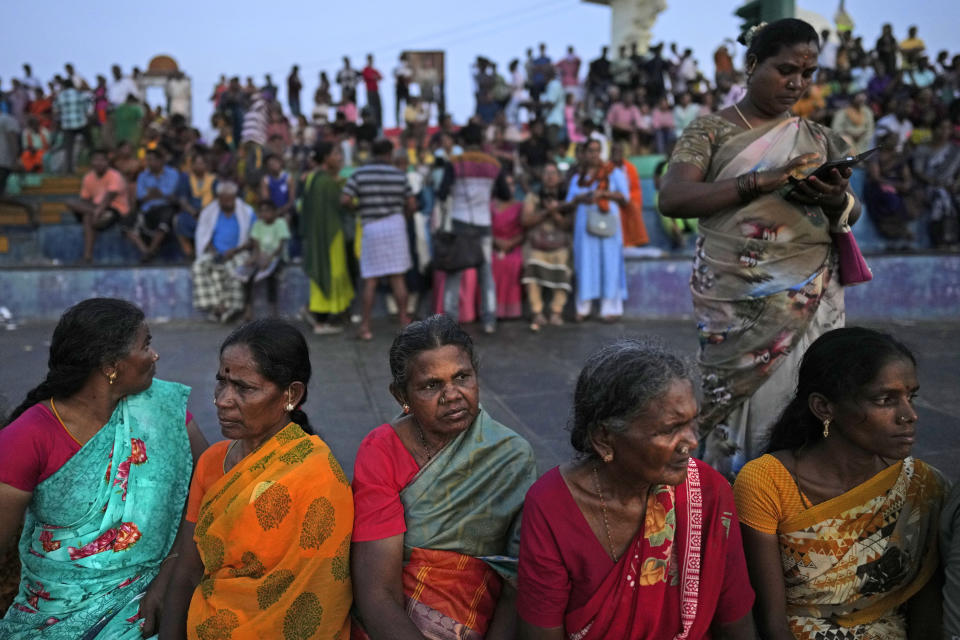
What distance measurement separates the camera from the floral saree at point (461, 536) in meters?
2.07

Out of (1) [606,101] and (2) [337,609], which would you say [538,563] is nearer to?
(2) [337,609]

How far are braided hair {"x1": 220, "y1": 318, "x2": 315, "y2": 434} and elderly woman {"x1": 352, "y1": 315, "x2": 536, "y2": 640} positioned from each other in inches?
12.7

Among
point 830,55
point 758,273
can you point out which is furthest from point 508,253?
point 830,55


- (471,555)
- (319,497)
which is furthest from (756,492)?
(319,497)

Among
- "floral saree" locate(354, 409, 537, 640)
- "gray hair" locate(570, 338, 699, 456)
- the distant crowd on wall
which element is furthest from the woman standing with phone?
"gray hair" locate(570, 338, 699, 456)

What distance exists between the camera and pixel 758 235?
2650 mm

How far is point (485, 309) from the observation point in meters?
8.06

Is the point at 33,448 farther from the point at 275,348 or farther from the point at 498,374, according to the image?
the point at 498,374

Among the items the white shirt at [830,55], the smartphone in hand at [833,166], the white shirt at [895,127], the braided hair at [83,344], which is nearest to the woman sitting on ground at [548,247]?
the smartphone in hand at [833,166]

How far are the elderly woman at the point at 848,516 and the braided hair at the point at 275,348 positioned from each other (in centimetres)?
138

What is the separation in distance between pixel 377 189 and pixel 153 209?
429 cm

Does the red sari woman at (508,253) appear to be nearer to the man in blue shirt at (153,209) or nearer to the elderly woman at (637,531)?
the man in blue shirt at (153,209)

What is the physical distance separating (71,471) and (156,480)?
0.27 metres

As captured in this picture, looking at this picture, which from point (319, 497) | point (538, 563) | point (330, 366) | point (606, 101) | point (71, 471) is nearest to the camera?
point (538, 563)
